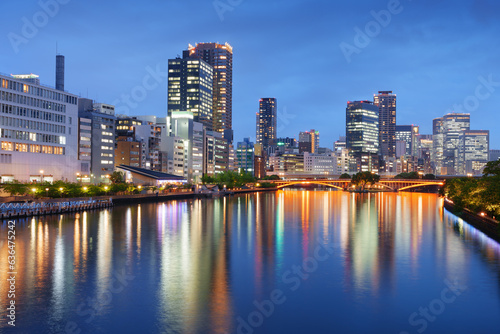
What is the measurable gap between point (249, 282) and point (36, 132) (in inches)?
3410

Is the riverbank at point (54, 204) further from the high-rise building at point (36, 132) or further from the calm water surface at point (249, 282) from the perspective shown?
the high-rise building at point (36, 132)

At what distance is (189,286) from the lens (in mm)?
27031

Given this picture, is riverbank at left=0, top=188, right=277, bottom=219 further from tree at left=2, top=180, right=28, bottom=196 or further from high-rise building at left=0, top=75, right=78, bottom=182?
high-rise building at left=0, top=75, right=78, bottom=182

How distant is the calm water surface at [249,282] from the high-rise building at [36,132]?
4866cm

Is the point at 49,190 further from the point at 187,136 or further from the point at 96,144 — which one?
the point at 187,136

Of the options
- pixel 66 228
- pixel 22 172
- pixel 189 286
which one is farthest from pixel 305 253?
pixel 22 172

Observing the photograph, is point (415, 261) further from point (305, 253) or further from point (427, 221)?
point (427, 221)

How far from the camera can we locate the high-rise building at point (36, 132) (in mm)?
93875

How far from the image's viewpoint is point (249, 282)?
28.4 m

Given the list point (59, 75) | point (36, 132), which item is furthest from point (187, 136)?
point (36, 132)

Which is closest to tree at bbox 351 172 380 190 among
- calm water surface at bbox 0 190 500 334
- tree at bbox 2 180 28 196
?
calm water surface at bbox 0 190 500 334

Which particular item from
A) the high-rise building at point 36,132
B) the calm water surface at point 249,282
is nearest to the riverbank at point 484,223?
the calm water surface at point 249,282

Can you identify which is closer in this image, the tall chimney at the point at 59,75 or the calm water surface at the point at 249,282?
the calm water surface at the point at 249,282

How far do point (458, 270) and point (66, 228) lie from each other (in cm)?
3935
